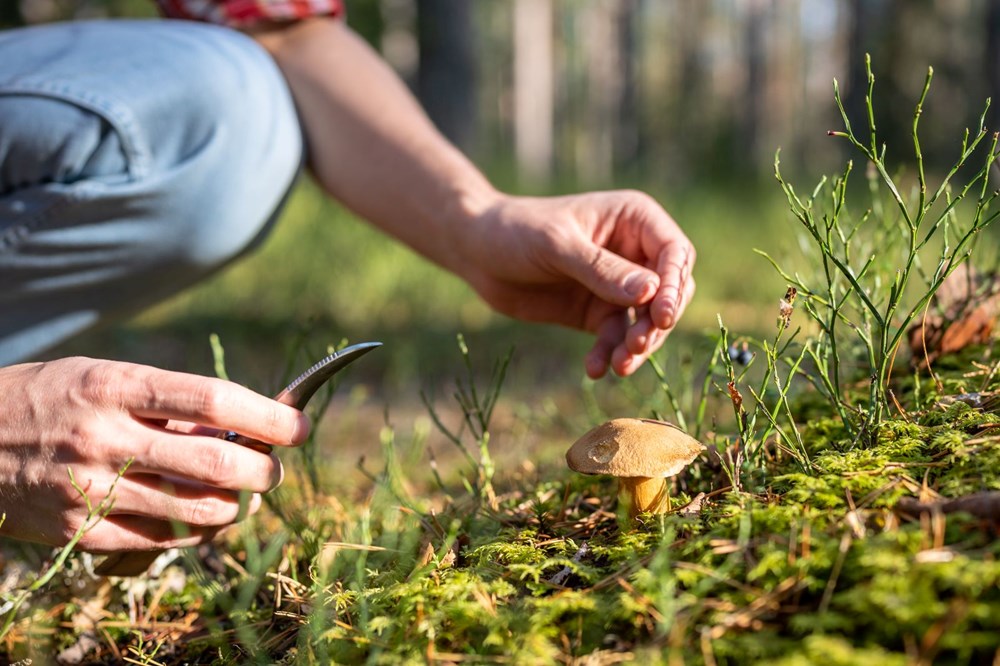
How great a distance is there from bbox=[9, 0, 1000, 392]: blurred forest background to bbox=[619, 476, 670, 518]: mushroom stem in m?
0.49

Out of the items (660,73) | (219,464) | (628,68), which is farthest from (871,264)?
(660,73)

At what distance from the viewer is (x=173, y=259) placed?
1812 millimetres

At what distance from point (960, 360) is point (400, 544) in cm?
95

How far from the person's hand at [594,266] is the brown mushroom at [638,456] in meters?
0.34

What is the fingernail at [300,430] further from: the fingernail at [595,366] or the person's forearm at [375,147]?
the person's forearm at [375,147]

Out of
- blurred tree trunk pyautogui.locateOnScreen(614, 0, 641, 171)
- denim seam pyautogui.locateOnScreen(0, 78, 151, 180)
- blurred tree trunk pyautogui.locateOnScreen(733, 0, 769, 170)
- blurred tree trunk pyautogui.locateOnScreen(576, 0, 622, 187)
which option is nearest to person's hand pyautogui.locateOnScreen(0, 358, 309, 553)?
denim seam pyautogui.locateOnScreen(0, 78, 151, 180)

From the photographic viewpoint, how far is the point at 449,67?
20.4 feet

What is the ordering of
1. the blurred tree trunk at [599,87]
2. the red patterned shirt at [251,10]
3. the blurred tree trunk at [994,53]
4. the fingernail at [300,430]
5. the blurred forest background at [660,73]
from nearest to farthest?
the fingernail at [300,430] < the red patterned shirt at [251,10] < the blurred forest background at [660,73] < the blurred tree trunk at [994,53] < the blurred tree trunk at [599,87]

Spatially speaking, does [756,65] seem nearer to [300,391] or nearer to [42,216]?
[42,216]

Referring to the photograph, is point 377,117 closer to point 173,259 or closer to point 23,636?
point 173,259

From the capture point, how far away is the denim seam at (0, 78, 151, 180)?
1494mm

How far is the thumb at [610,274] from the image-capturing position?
1.26m

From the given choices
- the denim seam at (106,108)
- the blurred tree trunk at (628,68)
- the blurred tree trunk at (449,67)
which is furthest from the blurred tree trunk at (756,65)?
the denim seam at (106,108)

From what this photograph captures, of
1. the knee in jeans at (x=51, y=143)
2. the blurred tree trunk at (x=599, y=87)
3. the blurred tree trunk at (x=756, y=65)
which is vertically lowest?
the blurred tree trunk at (x=599, y=87)
